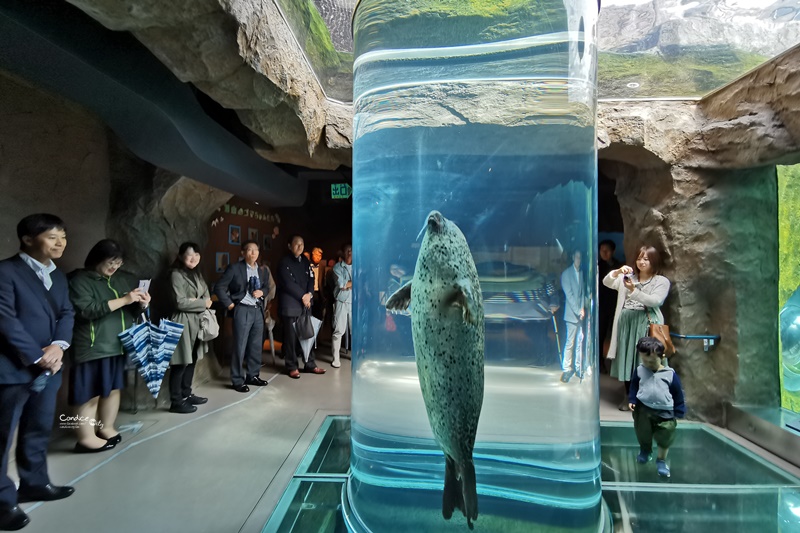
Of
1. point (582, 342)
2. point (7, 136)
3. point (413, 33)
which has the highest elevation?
point (413, 33)

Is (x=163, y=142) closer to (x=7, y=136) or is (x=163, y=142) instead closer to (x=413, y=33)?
(x=7, y=136)

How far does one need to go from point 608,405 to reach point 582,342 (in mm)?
2502

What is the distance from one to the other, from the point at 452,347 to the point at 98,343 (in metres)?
2.55

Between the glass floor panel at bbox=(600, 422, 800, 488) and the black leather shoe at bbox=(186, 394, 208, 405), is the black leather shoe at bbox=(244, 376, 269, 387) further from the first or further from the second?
the glass floor panel at bbox=(600, 422, 800, 488)

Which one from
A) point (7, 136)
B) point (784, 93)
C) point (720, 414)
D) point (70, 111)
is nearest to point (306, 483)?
point (7, 136)

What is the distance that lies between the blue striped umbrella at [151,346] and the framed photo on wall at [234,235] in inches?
66.3

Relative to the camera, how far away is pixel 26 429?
2.18 meters

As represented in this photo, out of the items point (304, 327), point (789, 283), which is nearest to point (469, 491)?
point (304, 327)

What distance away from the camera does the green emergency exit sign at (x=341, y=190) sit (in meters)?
4.54

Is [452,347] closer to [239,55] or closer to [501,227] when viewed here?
[501,227]

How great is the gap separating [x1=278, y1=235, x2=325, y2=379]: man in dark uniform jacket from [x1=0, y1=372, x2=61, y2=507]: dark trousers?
8.05 ft

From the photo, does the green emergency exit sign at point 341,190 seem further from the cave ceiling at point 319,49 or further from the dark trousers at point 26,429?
the dark trousers at point 26,429

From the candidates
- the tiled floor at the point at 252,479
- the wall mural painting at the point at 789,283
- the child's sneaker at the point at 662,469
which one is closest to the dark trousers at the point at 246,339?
the tiled floor at the point at 252,479

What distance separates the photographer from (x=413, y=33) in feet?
5.56
